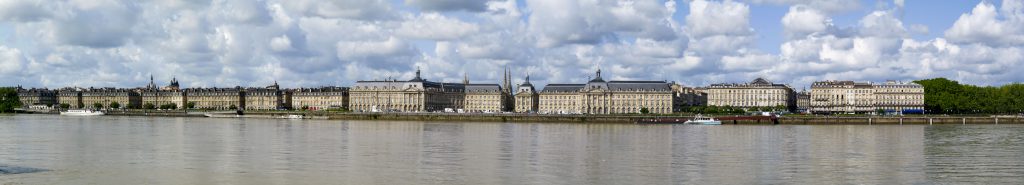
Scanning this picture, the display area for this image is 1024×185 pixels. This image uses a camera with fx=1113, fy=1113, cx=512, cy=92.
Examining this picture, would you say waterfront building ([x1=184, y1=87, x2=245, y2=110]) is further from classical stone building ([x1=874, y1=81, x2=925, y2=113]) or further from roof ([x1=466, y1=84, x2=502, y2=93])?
classical stone building ([x1=874, y1=81, x2=925, y2=113])

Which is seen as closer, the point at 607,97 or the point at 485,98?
the point at 607,97

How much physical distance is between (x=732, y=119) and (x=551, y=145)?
54.9m

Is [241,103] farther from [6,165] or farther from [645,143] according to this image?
[6,165]

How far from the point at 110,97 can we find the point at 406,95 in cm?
5248

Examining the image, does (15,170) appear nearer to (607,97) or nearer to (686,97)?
(607,97)

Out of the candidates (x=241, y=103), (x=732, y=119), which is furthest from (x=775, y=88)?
(x=241, y=103)

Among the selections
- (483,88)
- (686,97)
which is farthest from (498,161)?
(483,88)

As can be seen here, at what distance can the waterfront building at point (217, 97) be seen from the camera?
575ft

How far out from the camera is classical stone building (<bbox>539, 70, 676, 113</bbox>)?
483 ft

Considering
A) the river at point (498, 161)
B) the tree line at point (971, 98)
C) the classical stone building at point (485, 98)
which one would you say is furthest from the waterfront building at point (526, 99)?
the river at point (498, 161)

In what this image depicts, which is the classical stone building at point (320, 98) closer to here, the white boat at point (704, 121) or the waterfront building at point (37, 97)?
the waterfront building at point (37, 97)

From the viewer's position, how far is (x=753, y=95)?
495ft

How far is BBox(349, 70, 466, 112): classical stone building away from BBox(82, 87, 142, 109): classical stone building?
38276 millimetres

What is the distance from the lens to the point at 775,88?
150 meters
